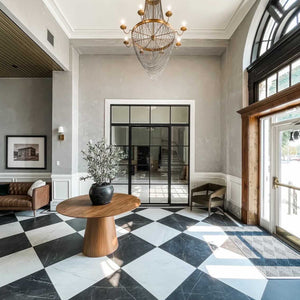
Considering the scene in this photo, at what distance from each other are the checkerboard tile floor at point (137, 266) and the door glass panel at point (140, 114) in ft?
8.30

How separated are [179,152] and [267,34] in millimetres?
2964

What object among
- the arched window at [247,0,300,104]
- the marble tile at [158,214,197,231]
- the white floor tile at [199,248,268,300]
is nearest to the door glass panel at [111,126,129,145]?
the marble tile at [158,214,197,231]

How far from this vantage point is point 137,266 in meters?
2.07

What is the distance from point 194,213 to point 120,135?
8.82ft

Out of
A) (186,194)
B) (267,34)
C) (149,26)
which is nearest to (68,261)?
(186,194)

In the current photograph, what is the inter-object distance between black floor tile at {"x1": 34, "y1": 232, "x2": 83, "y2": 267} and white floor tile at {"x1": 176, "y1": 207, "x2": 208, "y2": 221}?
2212 millimetres

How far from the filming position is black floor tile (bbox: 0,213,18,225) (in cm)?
338

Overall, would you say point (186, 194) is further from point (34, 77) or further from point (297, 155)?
point (34, 77)

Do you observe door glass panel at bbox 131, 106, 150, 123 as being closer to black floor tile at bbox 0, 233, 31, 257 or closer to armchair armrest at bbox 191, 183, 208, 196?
armchair armrest at bbox 191, 183, 208, 196

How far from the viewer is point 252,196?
3182 millimetres

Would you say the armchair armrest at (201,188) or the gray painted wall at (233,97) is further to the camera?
the armchair armrest at (201,188)

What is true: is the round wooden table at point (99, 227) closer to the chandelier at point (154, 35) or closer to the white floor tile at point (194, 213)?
the white floor tile at point (194, 213)

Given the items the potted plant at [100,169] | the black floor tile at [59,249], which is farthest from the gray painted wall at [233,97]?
the black floor tile at [59,249]

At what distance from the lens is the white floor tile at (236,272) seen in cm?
176
